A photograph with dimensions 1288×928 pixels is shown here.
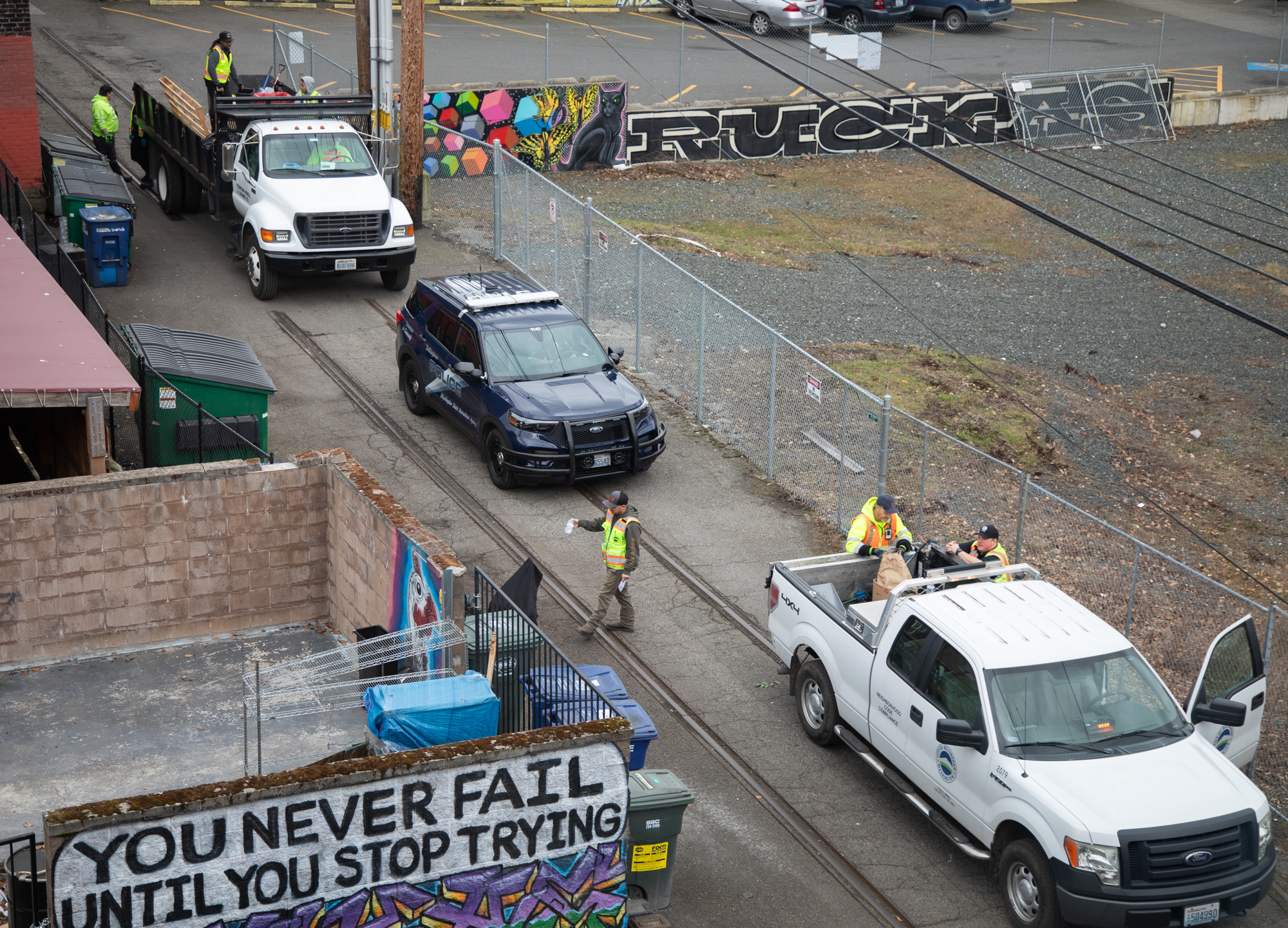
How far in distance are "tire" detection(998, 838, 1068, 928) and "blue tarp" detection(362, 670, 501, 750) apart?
146 inches

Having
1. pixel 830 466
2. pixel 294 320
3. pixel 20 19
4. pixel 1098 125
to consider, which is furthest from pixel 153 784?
pixel 1098 125

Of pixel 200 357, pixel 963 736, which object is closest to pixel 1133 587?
pixel 963 736

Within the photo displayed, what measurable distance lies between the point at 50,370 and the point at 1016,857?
30.9 ft

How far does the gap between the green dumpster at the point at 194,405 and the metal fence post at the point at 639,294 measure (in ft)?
20.3

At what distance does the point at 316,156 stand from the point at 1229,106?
89.3 feet

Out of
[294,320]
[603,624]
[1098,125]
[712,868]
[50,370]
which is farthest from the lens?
[1098,125]

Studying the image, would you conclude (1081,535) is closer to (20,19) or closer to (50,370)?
(50,370)

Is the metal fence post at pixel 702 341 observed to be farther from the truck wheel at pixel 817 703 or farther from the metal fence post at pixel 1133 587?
the truck wheel at pixel 817 703

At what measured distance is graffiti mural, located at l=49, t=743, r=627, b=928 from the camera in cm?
745

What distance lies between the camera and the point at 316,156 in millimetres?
21047

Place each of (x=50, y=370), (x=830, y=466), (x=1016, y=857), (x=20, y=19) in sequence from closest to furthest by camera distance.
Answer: (x=1016, y=857) < (x=50, y=370) < (x=830, y=466) < (x=20, y=19)

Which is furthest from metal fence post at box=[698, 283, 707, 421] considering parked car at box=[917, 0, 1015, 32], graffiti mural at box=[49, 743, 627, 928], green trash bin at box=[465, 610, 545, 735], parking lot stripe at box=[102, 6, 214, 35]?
parked car at box=[917, 0, 1015, 32]

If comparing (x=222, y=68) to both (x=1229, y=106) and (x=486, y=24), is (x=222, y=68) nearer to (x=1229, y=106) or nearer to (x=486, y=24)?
(x=486, y=24)

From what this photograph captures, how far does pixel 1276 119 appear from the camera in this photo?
3816 cm
